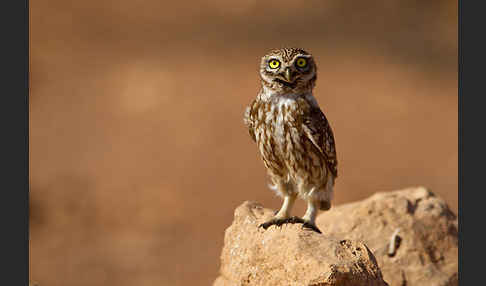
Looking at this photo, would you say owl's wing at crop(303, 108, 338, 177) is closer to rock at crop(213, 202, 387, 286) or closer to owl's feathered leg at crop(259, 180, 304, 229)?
owl's feathered leg at crop(259, 180, 304, 229)

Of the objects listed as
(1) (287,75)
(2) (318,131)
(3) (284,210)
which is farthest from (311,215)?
(1) (287,75)

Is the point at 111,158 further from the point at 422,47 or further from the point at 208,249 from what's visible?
the point at 422,47

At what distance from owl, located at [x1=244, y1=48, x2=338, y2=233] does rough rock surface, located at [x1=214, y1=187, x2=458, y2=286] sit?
0.88ft

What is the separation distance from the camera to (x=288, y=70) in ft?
18.1

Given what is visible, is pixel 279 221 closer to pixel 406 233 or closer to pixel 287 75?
pixel 287 75

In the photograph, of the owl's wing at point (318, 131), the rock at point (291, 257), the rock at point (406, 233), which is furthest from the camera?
the rock at point (406, 233)

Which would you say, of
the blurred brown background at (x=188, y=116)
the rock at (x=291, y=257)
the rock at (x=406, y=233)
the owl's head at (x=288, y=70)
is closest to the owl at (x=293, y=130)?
the owl's head at (x=288, y=70)

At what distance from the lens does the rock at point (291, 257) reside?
5.18 meters

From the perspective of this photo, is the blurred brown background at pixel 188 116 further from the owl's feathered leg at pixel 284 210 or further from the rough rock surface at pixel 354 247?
the owl's feathered leg at pixel 284 210

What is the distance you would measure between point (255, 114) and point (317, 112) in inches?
19.7

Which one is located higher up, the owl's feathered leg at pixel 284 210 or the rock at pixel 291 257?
the owl's feathered leg at pixel 284 210

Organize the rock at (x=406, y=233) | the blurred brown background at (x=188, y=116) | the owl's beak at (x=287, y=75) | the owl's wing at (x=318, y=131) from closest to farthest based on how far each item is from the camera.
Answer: the owl's beak at (x=287, y=75) → the owl's wing at (x=318, y=131) → the rock at (x=406, y=233) → the blurred brown background at (x=188, y=116)

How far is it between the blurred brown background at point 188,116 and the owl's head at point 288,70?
506 centimetres

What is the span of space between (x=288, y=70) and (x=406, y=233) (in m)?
2.47
